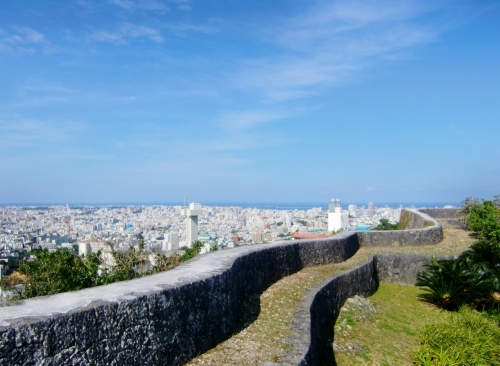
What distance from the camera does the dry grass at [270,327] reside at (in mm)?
5539

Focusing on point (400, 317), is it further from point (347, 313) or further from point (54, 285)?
point (54, 285)

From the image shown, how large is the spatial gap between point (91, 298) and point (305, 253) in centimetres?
832

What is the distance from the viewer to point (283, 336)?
645 centimetres

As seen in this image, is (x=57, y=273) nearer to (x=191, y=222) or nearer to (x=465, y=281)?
(x=191, y=222)

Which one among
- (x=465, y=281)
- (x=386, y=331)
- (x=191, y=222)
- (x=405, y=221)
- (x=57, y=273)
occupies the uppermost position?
(x=191, y=222)

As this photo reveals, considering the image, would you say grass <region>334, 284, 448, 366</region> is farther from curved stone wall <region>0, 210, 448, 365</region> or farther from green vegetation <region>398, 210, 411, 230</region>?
green vegetation <region>398, 210, 411, 230</region>

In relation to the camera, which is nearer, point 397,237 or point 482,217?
point 397,237

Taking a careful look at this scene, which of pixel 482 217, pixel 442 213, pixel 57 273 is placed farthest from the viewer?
pixel 442 213

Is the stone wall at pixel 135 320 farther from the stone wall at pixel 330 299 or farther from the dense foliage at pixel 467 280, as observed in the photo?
the dense foliage at pixel 467 280

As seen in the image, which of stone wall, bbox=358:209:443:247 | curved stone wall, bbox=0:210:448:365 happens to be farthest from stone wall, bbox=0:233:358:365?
stone wall, bbox=358:209:443:247

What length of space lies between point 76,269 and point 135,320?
4.61 m

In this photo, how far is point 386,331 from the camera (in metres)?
10.2

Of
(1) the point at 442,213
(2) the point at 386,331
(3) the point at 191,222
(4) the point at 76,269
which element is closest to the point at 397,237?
(2) the point at 386,331

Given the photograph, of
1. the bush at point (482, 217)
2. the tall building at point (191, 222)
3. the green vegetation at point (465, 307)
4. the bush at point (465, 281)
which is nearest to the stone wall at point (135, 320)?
the green vegetation at point (465, 307)
